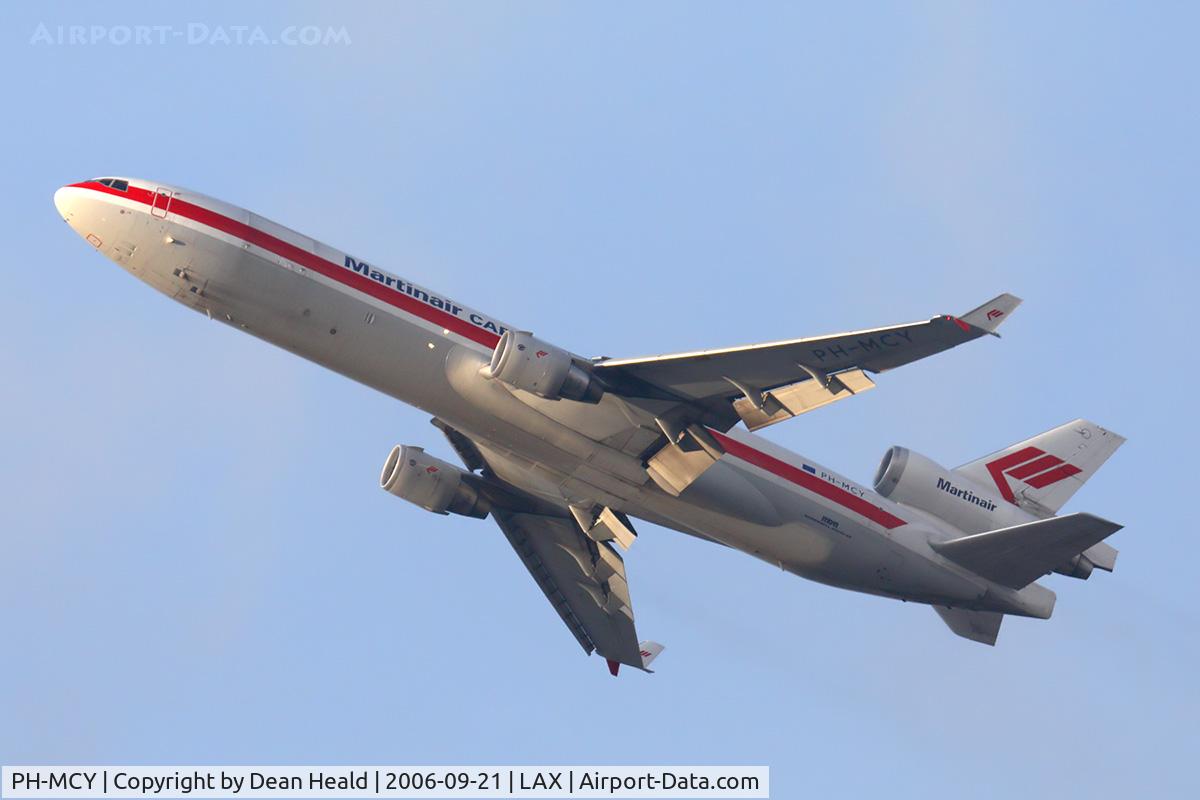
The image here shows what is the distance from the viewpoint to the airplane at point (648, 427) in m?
49.8

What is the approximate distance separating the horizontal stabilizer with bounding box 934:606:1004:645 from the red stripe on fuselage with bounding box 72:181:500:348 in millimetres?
21331

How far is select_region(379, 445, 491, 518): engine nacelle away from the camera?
2330 inches

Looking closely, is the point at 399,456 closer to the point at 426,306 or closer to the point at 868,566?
the point at 426,306

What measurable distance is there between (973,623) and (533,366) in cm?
2187

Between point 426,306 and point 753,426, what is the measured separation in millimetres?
10898

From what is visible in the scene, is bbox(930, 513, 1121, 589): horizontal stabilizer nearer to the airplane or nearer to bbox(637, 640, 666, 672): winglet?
the airplane

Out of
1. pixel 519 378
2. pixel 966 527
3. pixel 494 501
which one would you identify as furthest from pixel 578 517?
pixel 966 527

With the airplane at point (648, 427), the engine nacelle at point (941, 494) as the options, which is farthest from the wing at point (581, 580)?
the engine nacelle at point (941, 494)

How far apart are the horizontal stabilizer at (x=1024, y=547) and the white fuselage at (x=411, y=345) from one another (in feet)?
18.8

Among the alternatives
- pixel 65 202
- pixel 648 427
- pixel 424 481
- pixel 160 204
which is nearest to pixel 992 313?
pixel 648 427

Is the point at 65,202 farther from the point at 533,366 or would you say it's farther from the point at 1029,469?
the point at 1029,469

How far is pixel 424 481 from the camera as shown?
5941 cm

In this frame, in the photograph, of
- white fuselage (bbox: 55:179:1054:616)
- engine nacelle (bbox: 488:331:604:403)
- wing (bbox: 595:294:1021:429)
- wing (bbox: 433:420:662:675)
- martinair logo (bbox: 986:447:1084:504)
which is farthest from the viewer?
wing (bbox: 433:420:662:675)

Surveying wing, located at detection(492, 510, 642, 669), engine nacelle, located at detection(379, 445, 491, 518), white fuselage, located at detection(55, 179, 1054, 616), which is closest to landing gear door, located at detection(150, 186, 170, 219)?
white fuselage, located at detection(55, 179, 1054, 616)
